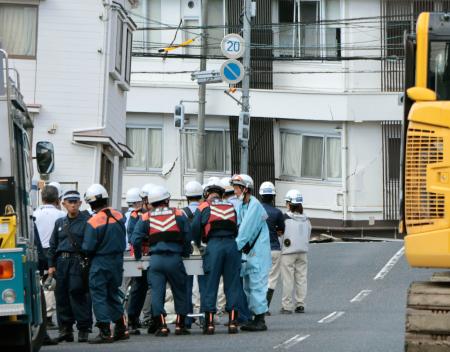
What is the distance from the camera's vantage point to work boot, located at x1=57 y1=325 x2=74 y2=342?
17844mm

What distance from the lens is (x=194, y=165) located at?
43750 mm

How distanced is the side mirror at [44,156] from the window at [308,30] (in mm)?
28158

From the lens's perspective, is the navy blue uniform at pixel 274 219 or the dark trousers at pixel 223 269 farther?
the navy blue uniform at pixel 274 219

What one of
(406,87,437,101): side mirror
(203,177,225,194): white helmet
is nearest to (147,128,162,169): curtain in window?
(203,177,225,194): white helmet

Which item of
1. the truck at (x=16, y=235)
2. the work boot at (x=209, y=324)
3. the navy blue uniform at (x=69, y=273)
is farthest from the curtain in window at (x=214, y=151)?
the truck at (x=16, y=235)

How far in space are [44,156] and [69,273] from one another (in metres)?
2.80

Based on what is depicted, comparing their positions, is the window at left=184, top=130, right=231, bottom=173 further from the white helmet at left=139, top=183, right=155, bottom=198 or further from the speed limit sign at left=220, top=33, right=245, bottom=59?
the white helmet at left=139, top=183, right=155, bottom=198

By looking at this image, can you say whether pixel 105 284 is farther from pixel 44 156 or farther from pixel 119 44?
pixel 119 44

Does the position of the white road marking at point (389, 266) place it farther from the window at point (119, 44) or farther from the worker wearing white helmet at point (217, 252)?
the worker wearing white helmet at point (217, 252)

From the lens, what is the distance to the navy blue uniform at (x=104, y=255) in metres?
17.4

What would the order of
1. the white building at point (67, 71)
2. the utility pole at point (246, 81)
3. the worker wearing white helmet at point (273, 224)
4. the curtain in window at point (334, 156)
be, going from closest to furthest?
the worker wearing white helmet at point (273, 224) → the white building at point (67, 71) → the utility pole at point (246, 81) → the curtain in window at point (334, 156)

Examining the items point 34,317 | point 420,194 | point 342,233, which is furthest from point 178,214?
point 342,233

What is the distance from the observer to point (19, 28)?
1178 inches

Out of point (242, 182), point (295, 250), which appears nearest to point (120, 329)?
point (242, 182)
